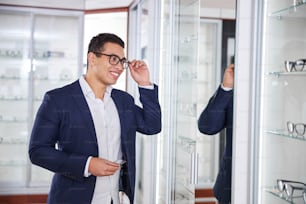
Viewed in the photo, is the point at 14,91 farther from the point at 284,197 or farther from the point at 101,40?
the point at 284,197

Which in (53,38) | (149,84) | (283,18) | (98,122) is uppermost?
(283,18)

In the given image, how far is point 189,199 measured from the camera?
1936 millimetres

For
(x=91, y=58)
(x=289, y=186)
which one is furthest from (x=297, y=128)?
(x=91, y=58)

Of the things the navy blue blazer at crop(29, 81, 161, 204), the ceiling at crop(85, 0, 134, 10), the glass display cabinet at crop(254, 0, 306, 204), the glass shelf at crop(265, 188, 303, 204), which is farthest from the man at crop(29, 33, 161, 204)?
the glass shelf at crop(265, 188, 303, 204)

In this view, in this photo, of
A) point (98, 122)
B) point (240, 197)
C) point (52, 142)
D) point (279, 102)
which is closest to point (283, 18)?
point (279, 102)

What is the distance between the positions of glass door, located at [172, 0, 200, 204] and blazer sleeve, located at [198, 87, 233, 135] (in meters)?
0.04

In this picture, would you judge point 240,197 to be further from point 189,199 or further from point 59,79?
point 59,79

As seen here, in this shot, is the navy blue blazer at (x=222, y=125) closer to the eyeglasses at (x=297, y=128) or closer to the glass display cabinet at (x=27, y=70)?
the eyeglasses at (x=297, y=128)

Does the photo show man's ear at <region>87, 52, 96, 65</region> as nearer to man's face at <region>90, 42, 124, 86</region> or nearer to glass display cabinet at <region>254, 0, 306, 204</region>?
man's face at <region>90, 42, 124, 86</region>

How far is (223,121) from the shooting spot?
191 centimetres

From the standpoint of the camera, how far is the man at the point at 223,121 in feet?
6.16

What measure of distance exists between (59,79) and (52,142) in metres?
0.25

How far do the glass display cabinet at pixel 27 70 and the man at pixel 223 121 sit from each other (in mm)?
606

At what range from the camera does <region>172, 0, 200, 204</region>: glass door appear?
189cm
